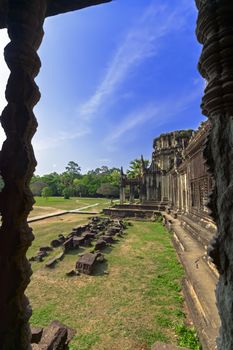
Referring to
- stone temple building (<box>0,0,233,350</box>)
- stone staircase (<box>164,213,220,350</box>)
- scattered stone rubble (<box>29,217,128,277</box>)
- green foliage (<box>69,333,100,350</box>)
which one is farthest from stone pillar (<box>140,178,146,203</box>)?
stone temple building (<box>0,0,233,350</box>)

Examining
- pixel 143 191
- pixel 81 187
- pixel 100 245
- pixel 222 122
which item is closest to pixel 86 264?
pixel 100 245

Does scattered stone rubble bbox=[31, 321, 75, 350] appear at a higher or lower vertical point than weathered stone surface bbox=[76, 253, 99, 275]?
higher

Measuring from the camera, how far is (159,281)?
699 centimetres

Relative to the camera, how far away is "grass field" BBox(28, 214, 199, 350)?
Result: 4.33 meters

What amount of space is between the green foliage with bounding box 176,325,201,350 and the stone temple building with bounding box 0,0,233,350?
3221 mm

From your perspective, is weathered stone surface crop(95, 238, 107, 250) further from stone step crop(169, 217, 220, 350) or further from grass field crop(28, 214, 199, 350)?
stone step crop(169, 217, 220, 350)

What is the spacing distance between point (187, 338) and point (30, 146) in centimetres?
448

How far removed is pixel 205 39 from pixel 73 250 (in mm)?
11106

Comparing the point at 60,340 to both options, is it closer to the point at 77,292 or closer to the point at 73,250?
the point at 77,292

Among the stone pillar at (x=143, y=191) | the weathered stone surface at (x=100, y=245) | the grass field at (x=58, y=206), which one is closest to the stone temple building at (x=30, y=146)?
the weathered stone surface at (x=100, y=245)

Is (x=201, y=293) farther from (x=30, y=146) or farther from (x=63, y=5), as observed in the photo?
(x=63, y=5)

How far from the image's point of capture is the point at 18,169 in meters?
2.04

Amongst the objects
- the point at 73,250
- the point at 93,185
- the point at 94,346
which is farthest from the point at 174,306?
the point at 93,185

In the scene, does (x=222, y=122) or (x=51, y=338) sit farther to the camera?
(x=51, y=338)
